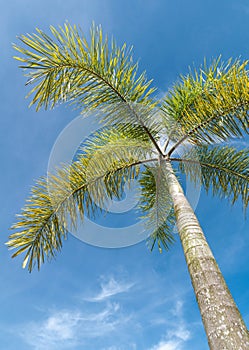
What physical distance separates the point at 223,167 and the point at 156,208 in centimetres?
222

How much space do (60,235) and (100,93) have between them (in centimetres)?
307

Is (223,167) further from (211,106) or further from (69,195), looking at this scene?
(69,195)

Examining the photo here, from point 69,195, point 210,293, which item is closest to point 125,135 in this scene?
point 69,195

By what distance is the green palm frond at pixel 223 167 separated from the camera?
6.70 m

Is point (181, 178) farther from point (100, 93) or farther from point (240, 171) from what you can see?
point (100, 93)

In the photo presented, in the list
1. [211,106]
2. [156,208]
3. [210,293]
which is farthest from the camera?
[156,208]

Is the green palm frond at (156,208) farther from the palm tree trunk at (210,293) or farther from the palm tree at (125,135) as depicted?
the palm tree trunk at (210,293)

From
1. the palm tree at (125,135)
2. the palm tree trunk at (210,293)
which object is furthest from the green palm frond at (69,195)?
the palm tree trunk at (210,293)

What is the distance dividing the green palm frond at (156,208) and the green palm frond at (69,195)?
1.49m

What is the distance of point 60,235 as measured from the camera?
620 cm

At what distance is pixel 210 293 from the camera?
3.46m

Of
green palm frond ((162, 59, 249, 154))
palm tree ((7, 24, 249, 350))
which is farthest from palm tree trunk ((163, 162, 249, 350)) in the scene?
green palm frond ((162, 59, 249, 154))

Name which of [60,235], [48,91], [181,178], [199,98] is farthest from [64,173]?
[181,178]

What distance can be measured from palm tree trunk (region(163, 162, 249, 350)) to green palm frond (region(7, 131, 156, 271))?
7.04 ft
